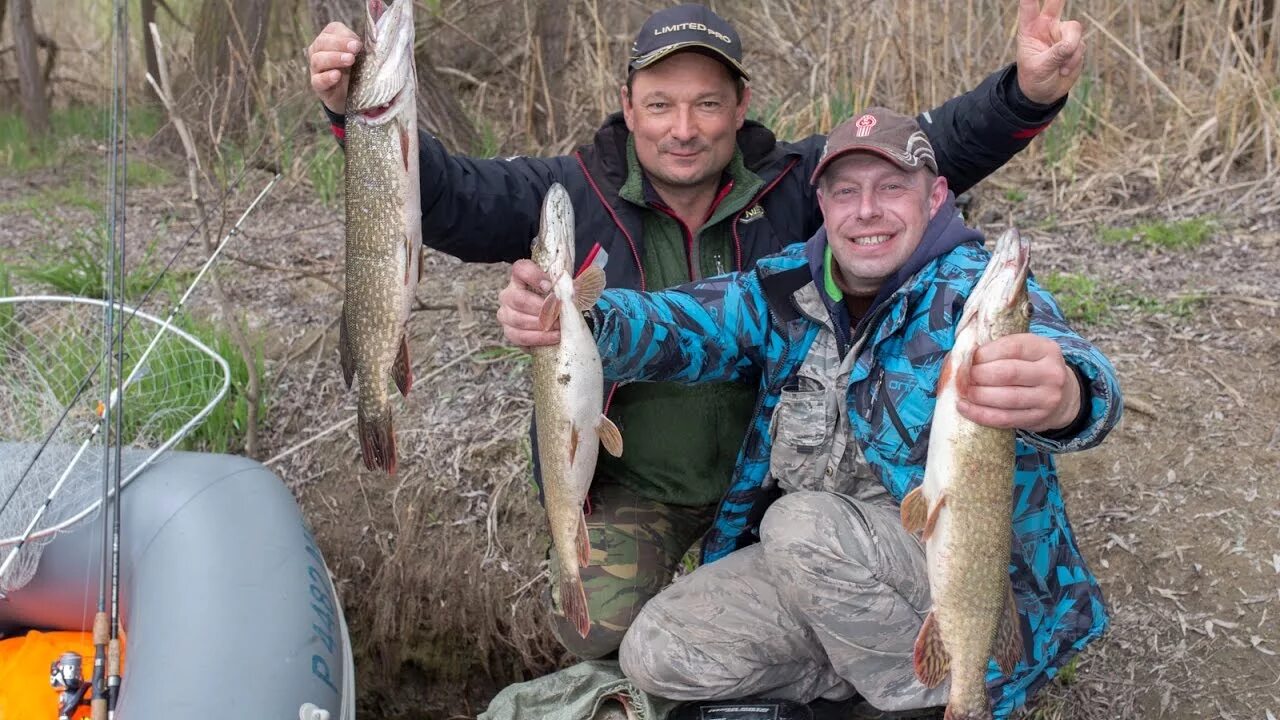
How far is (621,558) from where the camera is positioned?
11.3ft

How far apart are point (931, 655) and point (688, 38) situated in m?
1.84

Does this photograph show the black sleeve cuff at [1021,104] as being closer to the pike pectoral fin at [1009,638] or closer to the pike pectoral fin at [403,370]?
the pike pectoral fin at [1009,638]

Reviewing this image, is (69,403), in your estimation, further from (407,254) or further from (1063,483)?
(1063,483)

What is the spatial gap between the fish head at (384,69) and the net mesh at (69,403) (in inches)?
53.5

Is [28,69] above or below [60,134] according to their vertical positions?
above

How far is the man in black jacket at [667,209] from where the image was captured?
10.7 feet

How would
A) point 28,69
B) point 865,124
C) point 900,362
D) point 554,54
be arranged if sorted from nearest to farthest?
point 900,362 → point 865,124 → point 554,54 → point 28,69

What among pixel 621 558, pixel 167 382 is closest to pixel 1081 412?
pixel 621 558

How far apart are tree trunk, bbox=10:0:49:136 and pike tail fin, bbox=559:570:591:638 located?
832 cm

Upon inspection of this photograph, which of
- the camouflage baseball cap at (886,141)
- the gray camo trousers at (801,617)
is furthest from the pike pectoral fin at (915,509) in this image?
the camouflage baseball cap at (886,141)

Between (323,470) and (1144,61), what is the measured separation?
4.79 metres

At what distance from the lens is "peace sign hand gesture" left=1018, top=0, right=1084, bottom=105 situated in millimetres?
2898

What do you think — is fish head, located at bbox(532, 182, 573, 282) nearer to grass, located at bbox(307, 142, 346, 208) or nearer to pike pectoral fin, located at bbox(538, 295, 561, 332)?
pike pectoral fin, located at bbox(538, 295, 561, 332)

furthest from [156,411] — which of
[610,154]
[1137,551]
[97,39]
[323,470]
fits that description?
[97,39]
